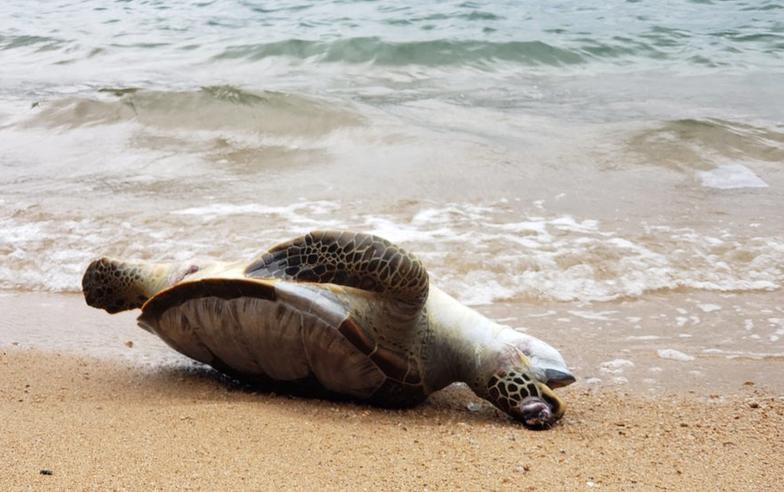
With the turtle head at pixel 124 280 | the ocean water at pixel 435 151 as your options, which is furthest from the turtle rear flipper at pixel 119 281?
the ocean water at pixel 435 151

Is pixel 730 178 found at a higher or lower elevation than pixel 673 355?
lower

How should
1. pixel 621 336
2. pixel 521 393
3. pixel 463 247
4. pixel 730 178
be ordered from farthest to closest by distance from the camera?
pixel 730 178 → pixel 463 247 → pixel 621 336 → pixel 521 393

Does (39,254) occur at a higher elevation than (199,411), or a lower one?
lower

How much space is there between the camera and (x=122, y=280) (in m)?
3.55

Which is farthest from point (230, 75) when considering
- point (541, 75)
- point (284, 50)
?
point (541, 75)

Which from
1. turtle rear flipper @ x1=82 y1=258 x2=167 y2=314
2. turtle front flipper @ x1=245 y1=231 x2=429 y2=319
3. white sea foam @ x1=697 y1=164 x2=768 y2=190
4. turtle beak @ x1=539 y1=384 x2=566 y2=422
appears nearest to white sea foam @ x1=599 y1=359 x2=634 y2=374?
turtle beak @ x1=539 y1=384 x2=566 y2=422

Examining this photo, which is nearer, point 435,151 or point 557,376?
point 557,376

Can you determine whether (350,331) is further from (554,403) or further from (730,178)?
(730,178)

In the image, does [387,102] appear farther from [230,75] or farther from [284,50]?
[284,50]

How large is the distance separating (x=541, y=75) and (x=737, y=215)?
652 cm

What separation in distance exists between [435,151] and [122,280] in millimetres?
4500

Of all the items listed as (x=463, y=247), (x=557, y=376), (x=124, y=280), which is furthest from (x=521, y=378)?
(x=463, y=247)

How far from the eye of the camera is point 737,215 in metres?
5.84

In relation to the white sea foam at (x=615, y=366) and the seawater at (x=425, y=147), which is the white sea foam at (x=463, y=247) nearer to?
the seawater at (x=425, y=147)
